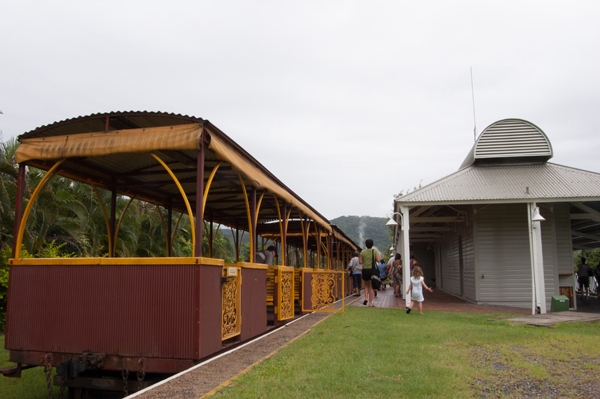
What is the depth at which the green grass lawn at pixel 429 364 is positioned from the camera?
14.0 feet

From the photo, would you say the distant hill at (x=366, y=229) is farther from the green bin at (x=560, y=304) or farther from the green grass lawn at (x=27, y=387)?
the green grass lawn at (x=27, y=387)

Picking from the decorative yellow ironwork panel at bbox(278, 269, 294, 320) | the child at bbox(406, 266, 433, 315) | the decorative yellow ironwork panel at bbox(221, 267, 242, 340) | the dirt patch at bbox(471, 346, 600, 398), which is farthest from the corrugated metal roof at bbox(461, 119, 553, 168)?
the decorative yellow ironwork panel at bbox(221, 267, 242, 340)

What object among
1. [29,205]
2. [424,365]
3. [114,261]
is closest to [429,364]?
[424,365]

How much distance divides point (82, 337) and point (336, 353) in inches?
119

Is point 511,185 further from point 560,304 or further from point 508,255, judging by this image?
point 560,304

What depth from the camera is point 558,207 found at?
1373 centimetres

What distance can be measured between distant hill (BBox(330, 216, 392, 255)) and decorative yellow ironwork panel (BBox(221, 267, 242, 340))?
3085 inches

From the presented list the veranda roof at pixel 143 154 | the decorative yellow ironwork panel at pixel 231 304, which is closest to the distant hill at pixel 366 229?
the veranda roof at pixel 143 154

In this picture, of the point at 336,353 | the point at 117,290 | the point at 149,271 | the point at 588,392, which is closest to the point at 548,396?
the point at 588,392

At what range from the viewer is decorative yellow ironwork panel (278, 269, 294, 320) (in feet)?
29.1

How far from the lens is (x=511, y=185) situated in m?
13.0

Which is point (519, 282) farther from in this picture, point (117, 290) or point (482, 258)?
point (117, 290)

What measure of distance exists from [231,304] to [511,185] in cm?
965

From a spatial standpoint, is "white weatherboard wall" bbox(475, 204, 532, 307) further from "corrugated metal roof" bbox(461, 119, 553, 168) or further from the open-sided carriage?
the open-sided carriage
